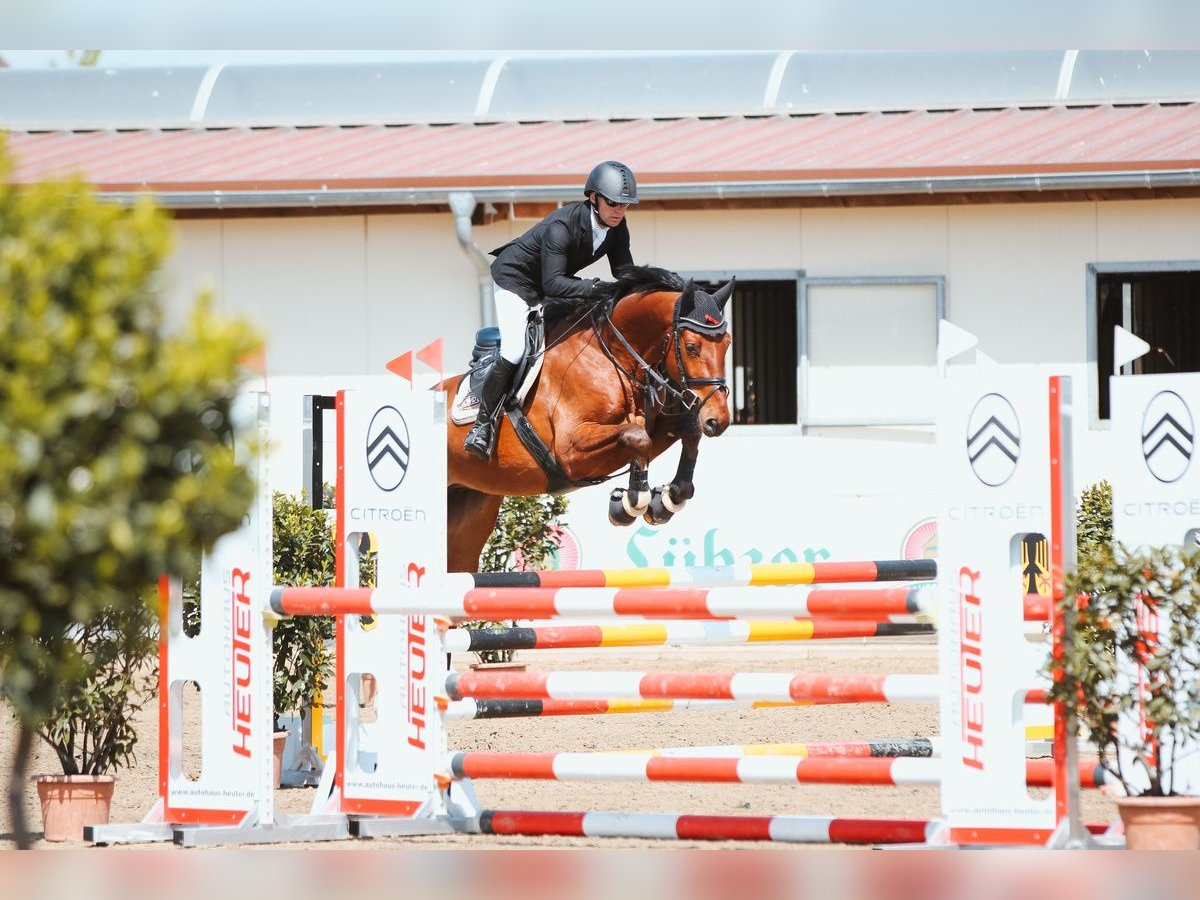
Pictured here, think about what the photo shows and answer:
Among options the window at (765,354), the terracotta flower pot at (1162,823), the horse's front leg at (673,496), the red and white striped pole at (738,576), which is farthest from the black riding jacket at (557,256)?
the window at (765,354)

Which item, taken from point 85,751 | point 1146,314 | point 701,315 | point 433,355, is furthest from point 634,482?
point 1146,314

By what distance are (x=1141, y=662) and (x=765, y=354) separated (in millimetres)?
7479

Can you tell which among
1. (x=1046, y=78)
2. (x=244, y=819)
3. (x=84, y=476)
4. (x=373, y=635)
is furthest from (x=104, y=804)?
(x=1046, y=78)

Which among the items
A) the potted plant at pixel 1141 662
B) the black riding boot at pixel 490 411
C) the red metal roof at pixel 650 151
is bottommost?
the potted plant at pixel 1141 662

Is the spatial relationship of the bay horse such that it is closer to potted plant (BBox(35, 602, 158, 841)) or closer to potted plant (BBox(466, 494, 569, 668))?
potted plant (BBox(35, 602, 158, 841))

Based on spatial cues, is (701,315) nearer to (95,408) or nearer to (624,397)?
(624,397)

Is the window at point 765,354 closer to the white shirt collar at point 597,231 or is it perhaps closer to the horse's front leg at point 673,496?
the white shirt collar at point 597,231

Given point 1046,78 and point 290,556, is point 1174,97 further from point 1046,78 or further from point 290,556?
point 290,556

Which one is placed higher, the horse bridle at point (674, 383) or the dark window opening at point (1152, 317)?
the dark window opening at point (1152, 317)

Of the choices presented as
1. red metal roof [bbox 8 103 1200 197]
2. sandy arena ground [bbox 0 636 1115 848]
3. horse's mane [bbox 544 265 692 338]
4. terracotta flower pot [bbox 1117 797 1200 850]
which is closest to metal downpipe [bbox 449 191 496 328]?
red metal roof [bbox 8 103 1200 197]

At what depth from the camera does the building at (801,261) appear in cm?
1005

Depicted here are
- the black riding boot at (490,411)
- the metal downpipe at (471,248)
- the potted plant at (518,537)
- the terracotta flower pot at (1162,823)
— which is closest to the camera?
the terracotta flower pot at (1162,823)

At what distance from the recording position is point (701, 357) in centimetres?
575

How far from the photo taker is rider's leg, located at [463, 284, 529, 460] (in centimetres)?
609
